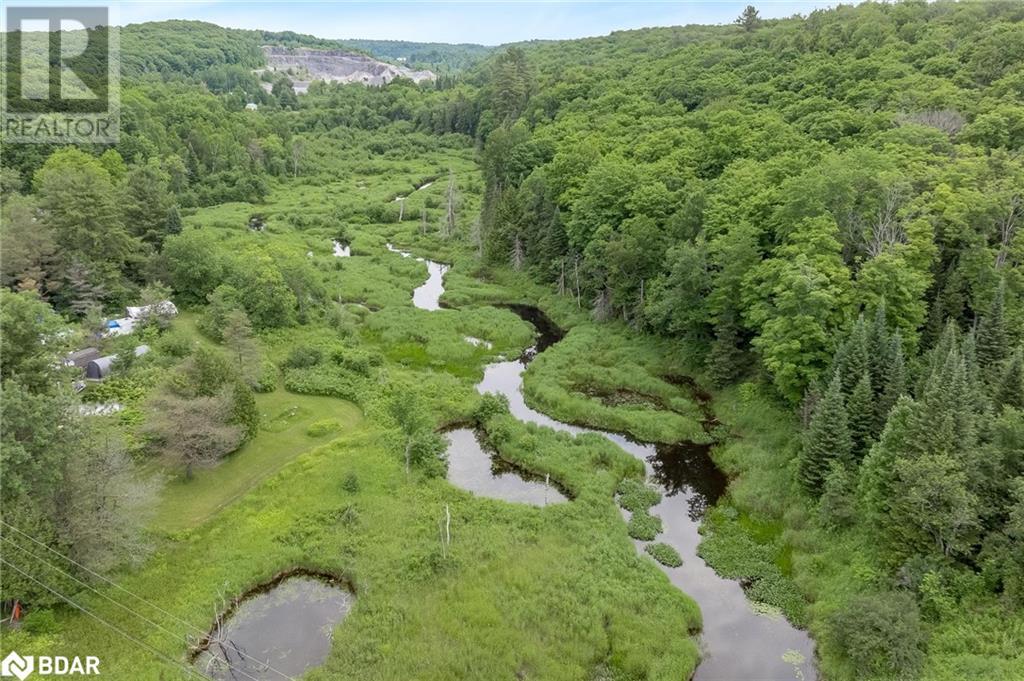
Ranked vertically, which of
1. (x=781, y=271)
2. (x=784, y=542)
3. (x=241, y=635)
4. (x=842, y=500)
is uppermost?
(x=781, y=271)

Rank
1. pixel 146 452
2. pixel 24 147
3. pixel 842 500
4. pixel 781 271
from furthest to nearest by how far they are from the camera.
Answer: pixel 24 147 → pixel 781 271 → pixel 146 452 → pixel 842 500

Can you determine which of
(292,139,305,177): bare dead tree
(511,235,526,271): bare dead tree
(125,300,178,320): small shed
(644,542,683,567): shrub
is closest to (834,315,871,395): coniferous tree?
(644,542,683,567): shrub

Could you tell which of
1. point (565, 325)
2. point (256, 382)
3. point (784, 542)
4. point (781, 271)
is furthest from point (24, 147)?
point (784, 542)

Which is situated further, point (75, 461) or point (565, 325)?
point (565, 325)

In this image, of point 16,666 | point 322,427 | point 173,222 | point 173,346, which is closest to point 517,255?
point 173,222

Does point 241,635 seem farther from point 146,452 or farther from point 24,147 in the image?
point 24,147

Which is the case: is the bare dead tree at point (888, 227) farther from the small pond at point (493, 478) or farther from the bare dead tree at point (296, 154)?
the bare dead tree at point (296, 154)

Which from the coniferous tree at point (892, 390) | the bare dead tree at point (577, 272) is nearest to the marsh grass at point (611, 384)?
the bare dead tree at point (577, 272)
